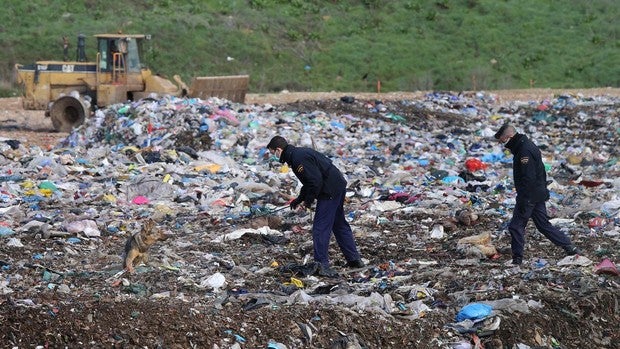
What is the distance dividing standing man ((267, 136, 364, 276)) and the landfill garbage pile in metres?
0.27

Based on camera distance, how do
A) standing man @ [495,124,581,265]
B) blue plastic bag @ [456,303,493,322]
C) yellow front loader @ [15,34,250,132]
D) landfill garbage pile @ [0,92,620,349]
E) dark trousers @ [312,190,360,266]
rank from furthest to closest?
yellow front loader @ [15,34,250,132]
standing man @ [495,124,581,265]
dark trousers @ [312,190,360,266]
blue plastic bag @ [456,303,493,322]
landfill garbage pile @ [0,92,620,349]

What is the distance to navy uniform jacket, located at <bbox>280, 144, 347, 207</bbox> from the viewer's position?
8672 mm

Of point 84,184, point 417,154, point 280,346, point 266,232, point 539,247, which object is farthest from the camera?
point 417,154

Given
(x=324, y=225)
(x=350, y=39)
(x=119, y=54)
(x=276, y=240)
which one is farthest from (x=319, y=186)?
(x=350, y=39)

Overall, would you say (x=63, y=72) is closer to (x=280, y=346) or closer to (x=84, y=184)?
(x=84, y=184)

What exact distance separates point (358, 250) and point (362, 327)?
271 centimetres

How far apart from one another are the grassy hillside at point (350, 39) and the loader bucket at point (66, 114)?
7.91 meters

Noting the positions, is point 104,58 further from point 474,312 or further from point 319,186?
point 474,312

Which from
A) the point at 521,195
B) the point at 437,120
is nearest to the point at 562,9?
the point at 437,120

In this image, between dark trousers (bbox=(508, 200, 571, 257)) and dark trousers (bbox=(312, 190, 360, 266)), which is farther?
dark trousers (bbox=(508, 200, 571, 257))

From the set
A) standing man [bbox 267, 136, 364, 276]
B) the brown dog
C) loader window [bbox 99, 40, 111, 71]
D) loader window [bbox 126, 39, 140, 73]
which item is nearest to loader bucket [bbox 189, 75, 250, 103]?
loader window [bbox 126, 39, 140, 73]

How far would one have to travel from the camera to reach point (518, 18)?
3706cm

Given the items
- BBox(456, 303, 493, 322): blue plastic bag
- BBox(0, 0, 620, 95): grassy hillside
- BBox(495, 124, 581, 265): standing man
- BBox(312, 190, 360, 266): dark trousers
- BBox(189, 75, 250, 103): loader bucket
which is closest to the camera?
BBox(456, 303, 493, 322): blue plastic bag

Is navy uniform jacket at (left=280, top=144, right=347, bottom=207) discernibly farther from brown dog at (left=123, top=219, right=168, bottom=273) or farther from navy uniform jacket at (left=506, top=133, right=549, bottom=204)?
navy uniform jacket at (left=506, top=133, right=549, bottom=204)
